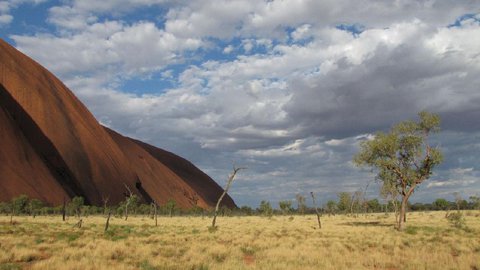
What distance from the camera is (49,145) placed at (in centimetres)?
10406

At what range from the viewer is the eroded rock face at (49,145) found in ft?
302

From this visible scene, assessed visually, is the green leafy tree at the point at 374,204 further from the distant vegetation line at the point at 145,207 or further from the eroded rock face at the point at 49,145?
the eroded rock face at the point at 49,145

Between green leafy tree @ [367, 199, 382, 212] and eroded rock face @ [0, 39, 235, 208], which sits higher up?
eroded rock face @ [0, 39, 235, 208]

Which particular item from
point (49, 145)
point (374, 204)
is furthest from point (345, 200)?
point (49, 145)

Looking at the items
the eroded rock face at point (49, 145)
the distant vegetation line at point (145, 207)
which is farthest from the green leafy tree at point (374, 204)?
the eroded rock face at point (49, 145)

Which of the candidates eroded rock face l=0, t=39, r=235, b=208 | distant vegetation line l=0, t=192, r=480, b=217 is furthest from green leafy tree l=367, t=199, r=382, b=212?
eroded rock face l=0, t=39, r=235, b=208

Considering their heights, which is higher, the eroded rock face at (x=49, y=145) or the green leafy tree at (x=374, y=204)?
the eroded rock face at (x=49, y=145)

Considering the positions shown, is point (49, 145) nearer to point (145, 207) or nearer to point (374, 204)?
point (145, 207)

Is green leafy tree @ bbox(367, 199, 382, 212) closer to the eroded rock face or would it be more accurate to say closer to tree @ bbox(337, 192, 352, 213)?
tree @ bbox(337, 192, 352, 213)

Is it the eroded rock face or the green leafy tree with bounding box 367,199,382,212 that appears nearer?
the eroded rock face

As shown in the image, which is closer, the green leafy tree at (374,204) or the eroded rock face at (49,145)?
the eroded rock face at (49,145)

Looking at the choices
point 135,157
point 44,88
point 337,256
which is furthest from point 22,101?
point 337,256

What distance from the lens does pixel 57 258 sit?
16453mm

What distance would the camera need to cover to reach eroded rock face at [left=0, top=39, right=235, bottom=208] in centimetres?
9200
